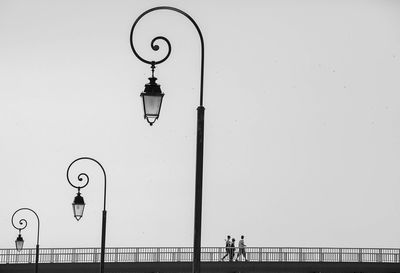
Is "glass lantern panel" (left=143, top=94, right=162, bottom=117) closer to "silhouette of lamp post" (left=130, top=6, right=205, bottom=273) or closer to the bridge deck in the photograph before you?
"silhouette of lamp post" (left=130, top=6, right=205, bottom=273)

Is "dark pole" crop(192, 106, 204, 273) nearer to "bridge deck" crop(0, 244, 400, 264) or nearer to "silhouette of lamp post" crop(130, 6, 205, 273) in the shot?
"silhouette of lamp post" crop(130, 6, 205, 273)

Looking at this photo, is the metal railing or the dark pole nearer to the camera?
the dark pole

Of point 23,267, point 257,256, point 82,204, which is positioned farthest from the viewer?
point 257,256

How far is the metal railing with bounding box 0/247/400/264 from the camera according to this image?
53.1 m

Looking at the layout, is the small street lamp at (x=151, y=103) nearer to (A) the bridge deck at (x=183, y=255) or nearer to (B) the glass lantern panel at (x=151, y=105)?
(B) the glass lantern panel at (x=151, y=105)

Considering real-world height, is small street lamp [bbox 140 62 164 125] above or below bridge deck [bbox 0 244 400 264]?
above

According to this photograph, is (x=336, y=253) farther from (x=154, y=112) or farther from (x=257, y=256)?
(x=154, y=112)

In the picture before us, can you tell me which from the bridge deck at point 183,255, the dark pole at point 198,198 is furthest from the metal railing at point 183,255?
the dark pole at point 198,198

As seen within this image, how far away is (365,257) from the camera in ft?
187

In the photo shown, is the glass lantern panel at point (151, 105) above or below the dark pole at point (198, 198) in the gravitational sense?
above

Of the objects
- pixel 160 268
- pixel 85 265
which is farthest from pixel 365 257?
pixel 85 265

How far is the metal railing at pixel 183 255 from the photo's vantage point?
174 ft

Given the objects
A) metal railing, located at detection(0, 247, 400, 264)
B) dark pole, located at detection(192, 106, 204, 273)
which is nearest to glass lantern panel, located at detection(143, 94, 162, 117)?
dark pole, located at detection(192, 106, 204, 273)

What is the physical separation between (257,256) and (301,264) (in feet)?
7.90
